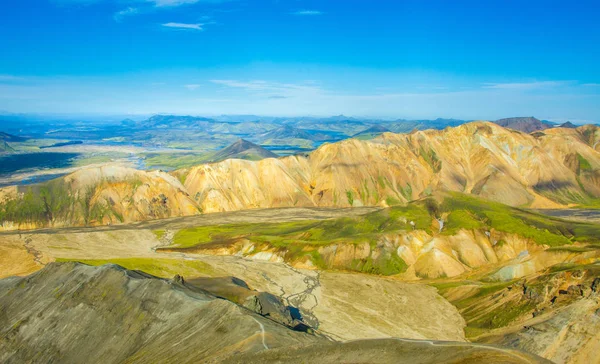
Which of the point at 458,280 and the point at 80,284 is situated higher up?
the point at 80,284

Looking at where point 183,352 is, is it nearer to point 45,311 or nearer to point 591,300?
point 45,311

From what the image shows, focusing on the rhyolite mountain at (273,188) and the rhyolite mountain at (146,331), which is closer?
the rhyolite mountain at (146,331)

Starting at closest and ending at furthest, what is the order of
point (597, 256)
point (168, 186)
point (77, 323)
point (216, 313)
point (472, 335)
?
point (216, 313)
point (77, 323)
point (472, 335)
point (597, 256)
point (168, 186)

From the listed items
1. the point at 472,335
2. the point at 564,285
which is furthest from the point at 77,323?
the point at 564,285

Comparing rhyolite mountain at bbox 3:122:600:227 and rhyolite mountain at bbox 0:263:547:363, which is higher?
rhyolite mountain at bbox 0:263:547:363

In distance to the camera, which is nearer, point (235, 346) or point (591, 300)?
point (235, 346)

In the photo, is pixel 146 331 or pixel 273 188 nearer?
pixel 146 331

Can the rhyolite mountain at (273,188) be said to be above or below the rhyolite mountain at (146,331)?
below

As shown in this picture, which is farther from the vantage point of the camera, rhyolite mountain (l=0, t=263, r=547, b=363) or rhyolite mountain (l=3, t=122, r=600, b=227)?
rhyolite mountain (l=3, t=122, r=600, b=227)

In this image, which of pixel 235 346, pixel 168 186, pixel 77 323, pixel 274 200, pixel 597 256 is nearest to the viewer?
pixel 235 346

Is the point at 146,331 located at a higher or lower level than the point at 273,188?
higher
